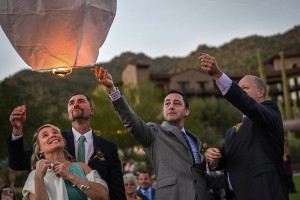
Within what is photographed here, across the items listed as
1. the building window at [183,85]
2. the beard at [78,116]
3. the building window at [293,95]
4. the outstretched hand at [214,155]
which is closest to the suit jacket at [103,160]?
the beard at [78,116]

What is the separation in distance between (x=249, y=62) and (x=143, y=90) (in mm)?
66537

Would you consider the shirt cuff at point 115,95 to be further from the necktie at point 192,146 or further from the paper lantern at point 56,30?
the necktie at point 192,146

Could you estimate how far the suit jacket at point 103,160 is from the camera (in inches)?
211

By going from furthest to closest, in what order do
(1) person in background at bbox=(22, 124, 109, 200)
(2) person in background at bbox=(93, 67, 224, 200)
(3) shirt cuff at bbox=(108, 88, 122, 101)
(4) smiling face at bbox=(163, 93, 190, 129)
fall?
(4) smiling face at bbox=(163, 93, 190, 129)
(2) person in background at bbox=(93, 67, 224, 200)
(3) shirt cuff at bbox=(108, 88, 122, 101)
(1) person in background at bbox=(22, 124, 109, 200)

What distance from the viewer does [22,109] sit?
512 cm

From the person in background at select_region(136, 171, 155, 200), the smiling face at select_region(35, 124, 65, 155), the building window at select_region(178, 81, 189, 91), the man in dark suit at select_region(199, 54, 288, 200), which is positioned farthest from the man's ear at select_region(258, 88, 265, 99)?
the building window at select_region(178, 81, 189, 91)

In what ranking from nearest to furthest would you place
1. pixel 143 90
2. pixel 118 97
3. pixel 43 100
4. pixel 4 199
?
pixel 118 97, pixel 4 199, pixel 43 100, pixel 143 90

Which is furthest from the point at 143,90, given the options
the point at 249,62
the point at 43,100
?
the point at 249,62

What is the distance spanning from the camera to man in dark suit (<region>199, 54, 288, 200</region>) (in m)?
4.90

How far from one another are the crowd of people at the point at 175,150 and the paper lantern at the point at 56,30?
16.2 inches

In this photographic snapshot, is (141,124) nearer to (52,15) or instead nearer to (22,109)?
(22,109)

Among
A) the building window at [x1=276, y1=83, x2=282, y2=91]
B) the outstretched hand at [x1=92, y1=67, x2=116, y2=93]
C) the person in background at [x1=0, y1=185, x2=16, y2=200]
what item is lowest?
the person in background at [x1=0, y1=185, x2=16, y2=200]

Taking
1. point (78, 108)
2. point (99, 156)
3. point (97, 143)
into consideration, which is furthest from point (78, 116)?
point (99, 156)

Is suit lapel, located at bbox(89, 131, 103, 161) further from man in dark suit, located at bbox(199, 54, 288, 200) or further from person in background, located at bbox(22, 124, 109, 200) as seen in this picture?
man in dark suit, located at bbox(199, 54, 288, 200)
